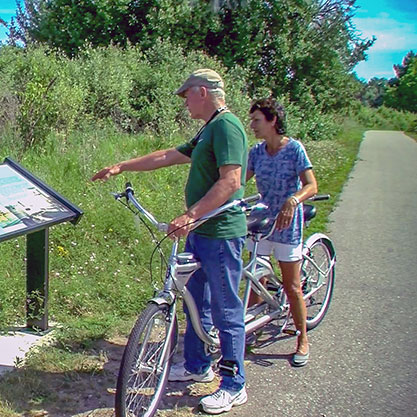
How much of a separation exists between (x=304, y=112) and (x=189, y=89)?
21.3 meters

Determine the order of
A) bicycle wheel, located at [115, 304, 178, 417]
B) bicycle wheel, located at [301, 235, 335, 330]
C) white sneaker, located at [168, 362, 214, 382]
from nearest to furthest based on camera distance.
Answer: bicycle wheel, located at [115, 304, 178, 417] < white sneaker, located at [168, 362, 214, 382] < bicycle wheel, located at [301, 235, 335, 330]

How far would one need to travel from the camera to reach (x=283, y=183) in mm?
4391

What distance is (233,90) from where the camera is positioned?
17.5 m

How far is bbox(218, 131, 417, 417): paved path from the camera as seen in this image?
387 cm

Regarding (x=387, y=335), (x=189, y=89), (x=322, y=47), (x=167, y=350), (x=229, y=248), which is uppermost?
(x=322, y=47)

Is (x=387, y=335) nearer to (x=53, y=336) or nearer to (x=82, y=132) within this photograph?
(x=53, y=336)

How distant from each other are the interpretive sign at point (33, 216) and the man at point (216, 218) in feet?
2.21

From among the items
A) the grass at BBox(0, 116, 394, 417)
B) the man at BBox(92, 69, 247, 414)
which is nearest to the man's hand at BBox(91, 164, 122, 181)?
the man at BBox(92, 69, 247, 414)

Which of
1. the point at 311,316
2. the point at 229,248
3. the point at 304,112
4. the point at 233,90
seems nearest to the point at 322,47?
the point at 304,112

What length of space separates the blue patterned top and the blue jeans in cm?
89

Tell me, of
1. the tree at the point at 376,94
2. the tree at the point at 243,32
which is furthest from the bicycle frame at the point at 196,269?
the tree at the point at 376,94

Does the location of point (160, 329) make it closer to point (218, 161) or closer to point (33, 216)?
point (218, 161)

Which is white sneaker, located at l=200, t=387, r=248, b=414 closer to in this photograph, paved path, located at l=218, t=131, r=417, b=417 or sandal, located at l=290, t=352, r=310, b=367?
paved path, located at l=218, t=131, r=417, b=417

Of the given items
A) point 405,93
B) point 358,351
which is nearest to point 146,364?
point 358,351
